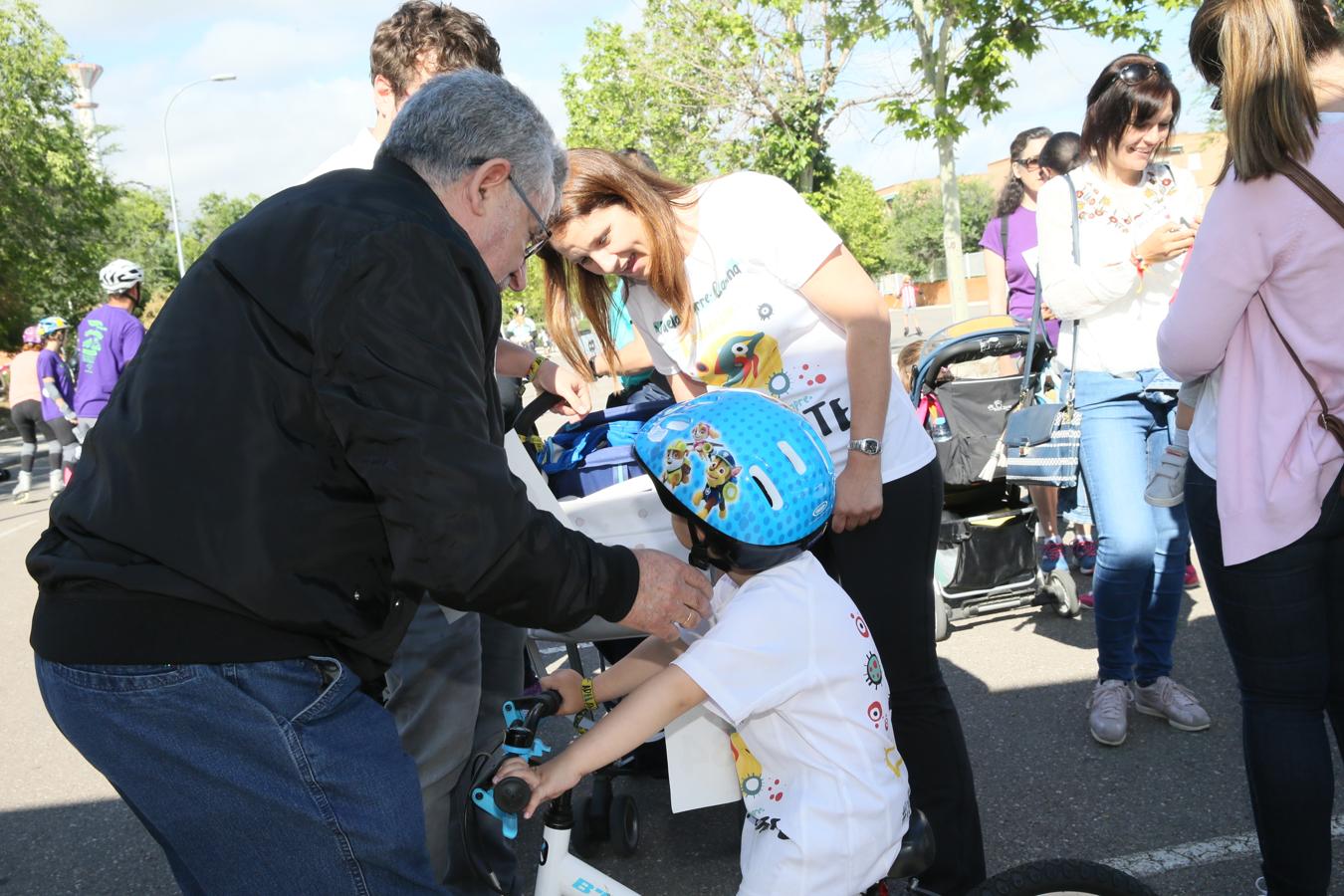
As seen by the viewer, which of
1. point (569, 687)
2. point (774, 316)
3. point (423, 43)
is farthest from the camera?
point (423, 43)

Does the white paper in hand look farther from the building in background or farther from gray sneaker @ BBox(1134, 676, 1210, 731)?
the building in background

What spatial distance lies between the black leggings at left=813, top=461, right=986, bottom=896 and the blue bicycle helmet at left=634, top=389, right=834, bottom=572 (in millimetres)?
526

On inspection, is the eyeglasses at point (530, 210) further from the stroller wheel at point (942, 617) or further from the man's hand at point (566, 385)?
the stroller wheel at point (942, 617)

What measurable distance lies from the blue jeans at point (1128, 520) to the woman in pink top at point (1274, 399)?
3.90ft

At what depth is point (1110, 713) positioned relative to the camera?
365 cm

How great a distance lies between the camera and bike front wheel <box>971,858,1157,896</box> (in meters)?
1.99

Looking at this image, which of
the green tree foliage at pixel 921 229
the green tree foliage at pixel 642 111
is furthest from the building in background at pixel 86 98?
the green tree foliage at pixel 921 229

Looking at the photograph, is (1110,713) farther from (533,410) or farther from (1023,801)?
(533,410)

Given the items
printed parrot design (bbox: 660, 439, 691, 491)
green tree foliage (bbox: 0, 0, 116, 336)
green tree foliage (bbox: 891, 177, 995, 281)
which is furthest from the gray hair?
green tree foliage (bbox: 891, 177, 995, 281)

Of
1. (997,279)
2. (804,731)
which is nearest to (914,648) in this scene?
(804,731)

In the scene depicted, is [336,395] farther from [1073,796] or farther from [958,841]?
[1073,796]

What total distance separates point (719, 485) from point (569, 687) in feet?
1.66

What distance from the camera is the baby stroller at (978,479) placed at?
491 centimetres

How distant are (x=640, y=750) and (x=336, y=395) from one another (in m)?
2.50
